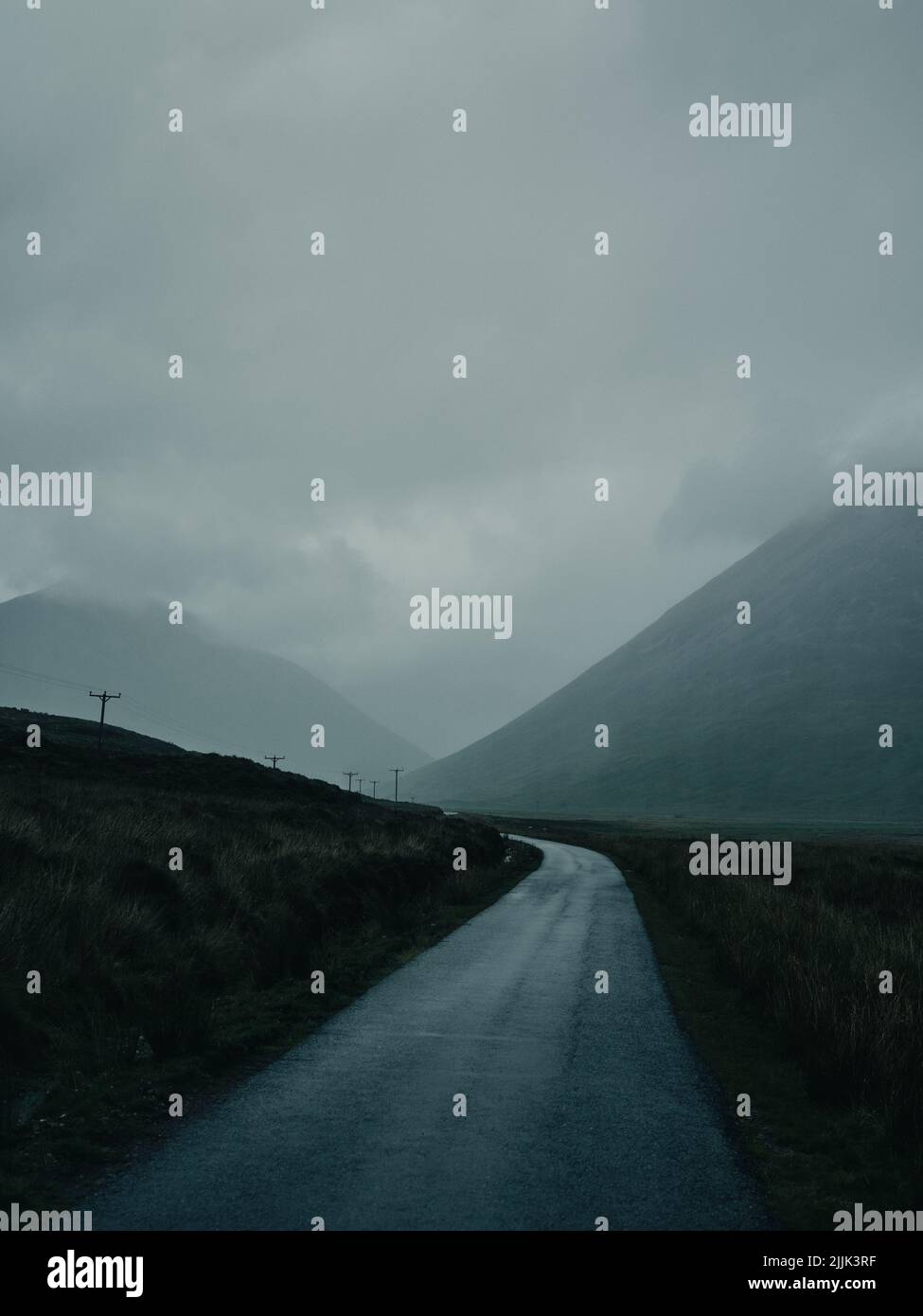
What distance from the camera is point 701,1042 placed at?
10469 mm

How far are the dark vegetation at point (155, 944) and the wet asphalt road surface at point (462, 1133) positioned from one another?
Answer: 2.58 ft

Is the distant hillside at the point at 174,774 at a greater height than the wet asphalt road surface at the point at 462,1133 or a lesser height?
greater

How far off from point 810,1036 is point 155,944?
27.4 feet

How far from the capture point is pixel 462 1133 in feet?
22.8

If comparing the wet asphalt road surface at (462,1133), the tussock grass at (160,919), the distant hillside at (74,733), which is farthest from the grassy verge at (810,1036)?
the distant hillside at (74,733)

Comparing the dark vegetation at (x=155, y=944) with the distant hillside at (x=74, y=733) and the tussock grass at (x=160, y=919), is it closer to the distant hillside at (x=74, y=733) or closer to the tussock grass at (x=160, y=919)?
the tussock grass at (x=160, y=919)

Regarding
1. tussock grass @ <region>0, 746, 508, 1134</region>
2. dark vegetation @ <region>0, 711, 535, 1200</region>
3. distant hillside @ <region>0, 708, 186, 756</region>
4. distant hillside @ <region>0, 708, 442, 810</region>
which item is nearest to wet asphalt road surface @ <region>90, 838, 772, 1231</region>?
dark vegetation @ <region>0, 711, 535, 1200</region>

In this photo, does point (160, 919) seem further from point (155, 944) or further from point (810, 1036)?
point (810, 1036)

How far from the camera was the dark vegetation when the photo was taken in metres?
7.61

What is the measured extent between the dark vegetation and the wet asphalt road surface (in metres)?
0.79

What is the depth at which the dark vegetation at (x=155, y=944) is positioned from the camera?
25.0ft

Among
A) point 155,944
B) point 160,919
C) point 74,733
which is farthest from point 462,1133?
point 74,733

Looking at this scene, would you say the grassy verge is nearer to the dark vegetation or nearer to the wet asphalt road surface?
the wet asphalt road surface

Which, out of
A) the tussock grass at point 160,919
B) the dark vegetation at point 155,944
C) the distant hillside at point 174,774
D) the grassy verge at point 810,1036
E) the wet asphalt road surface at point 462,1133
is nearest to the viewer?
the wet asphalt road surface at point 462,1133
